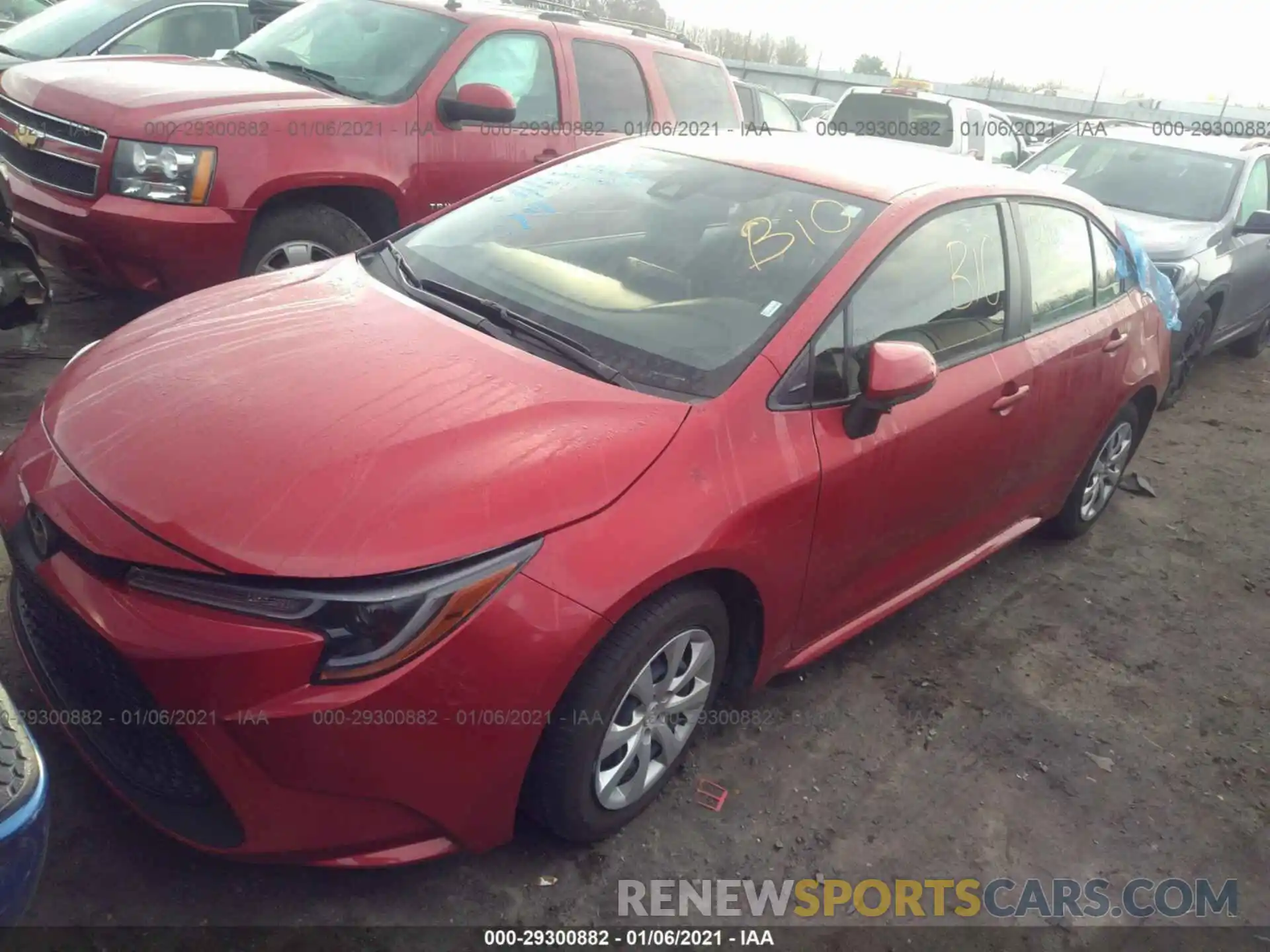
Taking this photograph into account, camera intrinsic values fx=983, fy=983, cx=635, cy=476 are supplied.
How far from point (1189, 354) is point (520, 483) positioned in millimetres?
6199

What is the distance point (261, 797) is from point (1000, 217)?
2942 millimetres

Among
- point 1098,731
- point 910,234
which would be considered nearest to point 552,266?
point 910,234

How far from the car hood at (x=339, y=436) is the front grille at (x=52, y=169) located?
7.37 ft

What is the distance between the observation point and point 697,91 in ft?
22.0

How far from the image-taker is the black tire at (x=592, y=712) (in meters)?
2.22

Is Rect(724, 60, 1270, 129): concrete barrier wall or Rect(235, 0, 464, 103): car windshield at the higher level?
Rect(235, 0, 464, 103): car windshield

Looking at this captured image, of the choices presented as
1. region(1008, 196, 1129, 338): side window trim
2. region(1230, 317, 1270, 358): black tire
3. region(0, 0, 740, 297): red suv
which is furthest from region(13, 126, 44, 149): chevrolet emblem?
region(1230, 317, 1270, 358): black tire

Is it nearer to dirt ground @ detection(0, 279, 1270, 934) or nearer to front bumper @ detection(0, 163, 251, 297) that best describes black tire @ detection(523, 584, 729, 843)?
dirt ground @ detection(0, 279, 1270, 934)

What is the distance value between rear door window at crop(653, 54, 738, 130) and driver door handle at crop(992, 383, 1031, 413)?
3848mm

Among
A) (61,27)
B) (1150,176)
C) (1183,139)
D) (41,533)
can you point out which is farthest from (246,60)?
(1183,139)

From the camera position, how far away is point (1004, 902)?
2658 millimetres

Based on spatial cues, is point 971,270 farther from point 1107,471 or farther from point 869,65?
point 869,65

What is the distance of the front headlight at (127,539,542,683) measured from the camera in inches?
75.5

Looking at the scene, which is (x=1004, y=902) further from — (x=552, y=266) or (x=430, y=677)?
(x=552, y=266)
